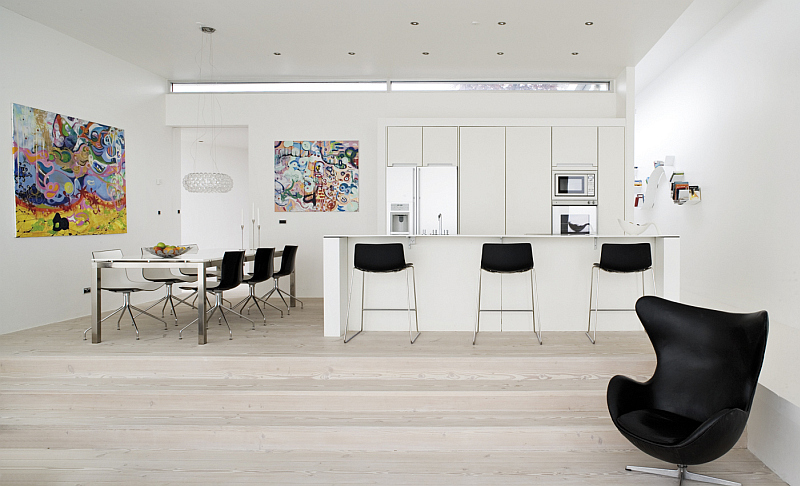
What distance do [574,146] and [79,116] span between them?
5825 mm

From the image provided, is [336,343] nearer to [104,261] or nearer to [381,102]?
[104,261]

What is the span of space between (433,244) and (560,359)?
157 cm

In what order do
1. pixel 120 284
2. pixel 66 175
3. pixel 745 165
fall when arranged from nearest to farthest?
pixel 120 284, pixel 66 175, pixel 745 165

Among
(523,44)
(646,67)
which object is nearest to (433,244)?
(523,44)

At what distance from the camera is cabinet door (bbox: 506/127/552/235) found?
668 centimetres

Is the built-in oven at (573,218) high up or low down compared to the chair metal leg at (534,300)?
up

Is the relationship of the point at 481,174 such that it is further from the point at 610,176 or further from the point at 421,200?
the point at 610,176

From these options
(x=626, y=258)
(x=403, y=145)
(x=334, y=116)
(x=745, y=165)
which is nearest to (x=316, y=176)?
(x=334, y=116)

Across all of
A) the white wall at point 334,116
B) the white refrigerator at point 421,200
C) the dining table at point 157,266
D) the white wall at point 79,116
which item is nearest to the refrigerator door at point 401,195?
the white refrigerator at point 421,200

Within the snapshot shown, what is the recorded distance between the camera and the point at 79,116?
5.64m

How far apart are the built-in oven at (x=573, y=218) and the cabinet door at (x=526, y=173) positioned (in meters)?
0.20

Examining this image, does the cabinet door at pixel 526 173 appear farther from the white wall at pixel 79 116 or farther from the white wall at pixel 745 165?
the white wall at pixel 79 116

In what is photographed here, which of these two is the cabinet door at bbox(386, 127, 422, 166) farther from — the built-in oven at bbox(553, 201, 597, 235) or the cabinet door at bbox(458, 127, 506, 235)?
the built-in oven at bbox(553, 201, 597, 235)

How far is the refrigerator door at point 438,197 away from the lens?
258 inches
